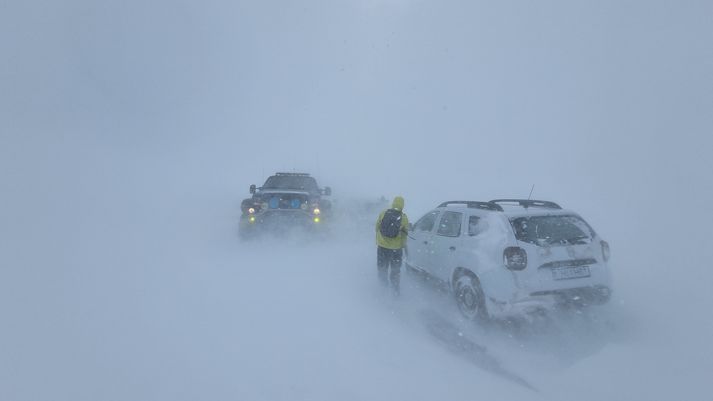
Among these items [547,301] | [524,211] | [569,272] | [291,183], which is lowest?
[547,301]

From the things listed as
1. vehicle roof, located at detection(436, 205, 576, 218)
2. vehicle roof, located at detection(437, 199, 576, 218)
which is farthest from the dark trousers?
vehicle roof, located at detection(436, 205, 576, 218)

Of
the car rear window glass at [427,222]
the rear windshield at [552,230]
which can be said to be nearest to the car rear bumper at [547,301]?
the rear windshield at [552,230]

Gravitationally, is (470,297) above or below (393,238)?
below

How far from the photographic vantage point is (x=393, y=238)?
6.32 m

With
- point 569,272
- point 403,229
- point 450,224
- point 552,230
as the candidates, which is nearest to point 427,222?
point 403,229

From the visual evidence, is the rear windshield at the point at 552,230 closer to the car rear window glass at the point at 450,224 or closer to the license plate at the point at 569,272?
the license plate at the point at 569,272

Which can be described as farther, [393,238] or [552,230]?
[393,238]

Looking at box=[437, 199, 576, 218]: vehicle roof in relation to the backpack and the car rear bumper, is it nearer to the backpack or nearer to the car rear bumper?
the car rear bumper

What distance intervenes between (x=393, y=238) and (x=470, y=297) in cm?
157

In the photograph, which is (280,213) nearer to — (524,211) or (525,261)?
(524,211)

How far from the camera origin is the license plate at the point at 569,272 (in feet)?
14.9

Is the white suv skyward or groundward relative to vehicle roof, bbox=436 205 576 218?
groundward

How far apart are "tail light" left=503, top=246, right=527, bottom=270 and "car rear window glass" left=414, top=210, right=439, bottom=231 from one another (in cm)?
198

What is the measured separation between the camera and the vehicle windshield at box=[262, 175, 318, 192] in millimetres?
11352
